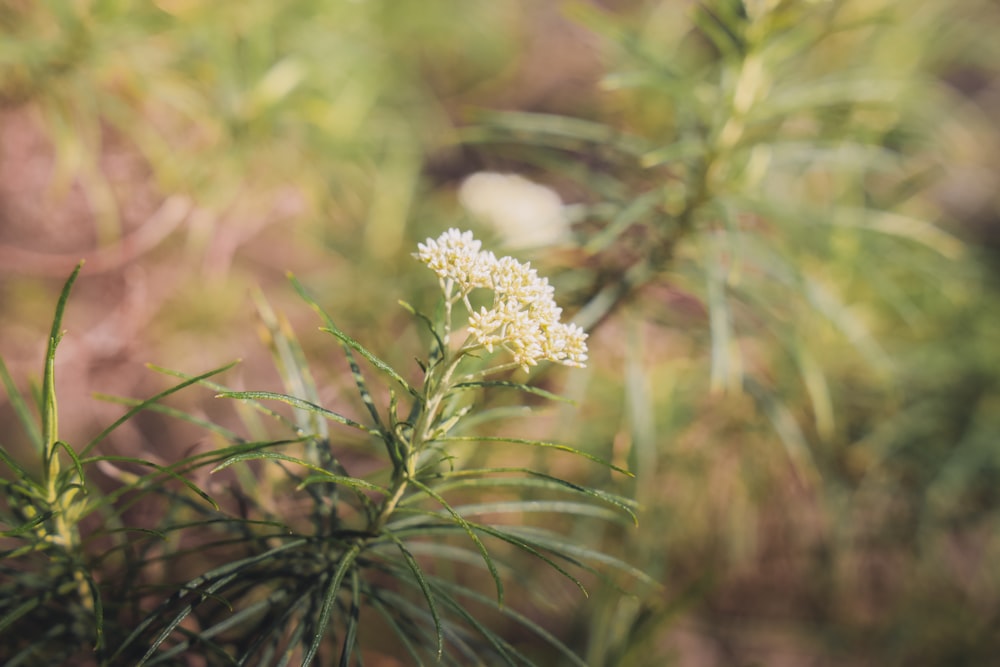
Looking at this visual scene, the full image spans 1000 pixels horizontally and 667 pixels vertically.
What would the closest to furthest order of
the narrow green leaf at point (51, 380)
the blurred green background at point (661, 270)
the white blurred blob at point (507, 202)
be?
the narrow green leaf at point (51, 380), the blurred green background at point (661, 270), the white blurred blob at point (507, 202)

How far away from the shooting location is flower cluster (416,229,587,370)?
43cm

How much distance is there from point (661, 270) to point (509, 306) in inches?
18.7

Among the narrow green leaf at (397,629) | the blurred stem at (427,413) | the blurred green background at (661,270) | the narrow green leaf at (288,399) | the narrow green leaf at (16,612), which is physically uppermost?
the blurred green background at (661,270)

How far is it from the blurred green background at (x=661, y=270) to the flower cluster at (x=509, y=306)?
32 cm

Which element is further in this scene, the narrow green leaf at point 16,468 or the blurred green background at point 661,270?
the blurred green background at point 661,270

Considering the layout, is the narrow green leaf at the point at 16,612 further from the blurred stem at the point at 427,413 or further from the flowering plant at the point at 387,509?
the blurred stem at the point at 427,413

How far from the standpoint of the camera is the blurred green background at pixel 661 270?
2.75 ft

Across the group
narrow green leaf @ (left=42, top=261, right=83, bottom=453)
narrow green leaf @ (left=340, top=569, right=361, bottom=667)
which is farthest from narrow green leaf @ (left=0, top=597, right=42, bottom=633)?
narrow green leaf @ (left=340, top=569, right=361, bottom=667)

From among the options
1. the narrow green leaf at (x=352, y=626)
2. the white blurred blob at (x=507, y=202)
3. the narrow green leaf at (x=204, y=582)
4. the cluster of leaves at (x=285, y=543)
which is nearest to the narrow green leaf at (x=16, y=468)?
the cluster of leaves at (x=285, y=543)

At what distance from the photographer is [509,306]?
437mm

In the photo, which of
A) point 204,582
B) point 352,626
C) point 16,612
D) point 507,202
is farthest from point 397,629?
point 507,202

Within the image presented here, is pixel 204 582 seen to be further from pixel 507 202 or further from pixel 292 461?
pixel 507 202

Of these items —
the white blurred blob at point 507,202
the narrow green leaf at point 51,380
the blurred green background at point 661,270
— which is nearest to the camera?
the narrow green leaf at point 51,380

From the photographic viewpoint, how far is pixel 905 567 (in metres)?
A: 1.25
